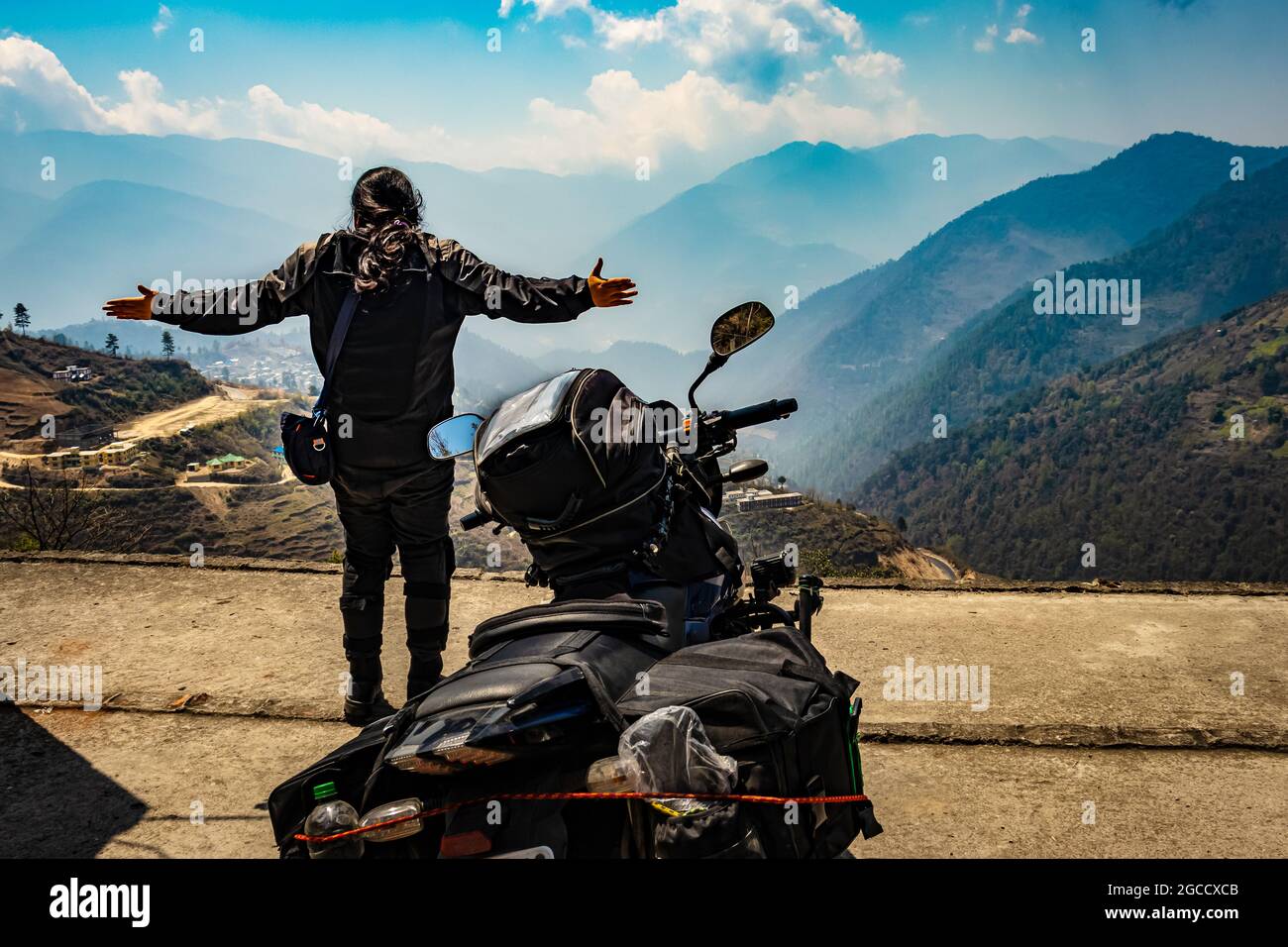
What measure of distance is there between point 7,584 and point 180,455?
7045 centimetres

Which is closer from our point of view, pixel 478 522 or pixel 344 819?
pixel 344 819

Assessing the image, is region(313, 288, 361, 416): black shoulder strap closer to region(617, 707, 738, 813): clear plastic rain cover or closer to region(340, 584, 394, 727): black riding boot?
region(340, 584, 394, 727): black riding boot

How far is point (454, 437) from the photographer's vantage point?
111 inches

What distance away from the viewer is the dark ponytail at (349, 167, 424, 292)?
158 inches

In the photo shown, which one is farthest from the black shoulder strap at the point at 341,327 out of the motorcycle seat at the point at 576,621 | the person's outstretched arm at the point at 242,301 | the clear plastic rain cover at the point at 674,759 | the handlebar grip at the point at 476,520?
the clear plastic rain cover at the point at 674,759

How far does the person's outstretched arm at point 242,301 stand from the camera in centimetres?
402

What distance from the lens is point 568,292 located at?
399cm

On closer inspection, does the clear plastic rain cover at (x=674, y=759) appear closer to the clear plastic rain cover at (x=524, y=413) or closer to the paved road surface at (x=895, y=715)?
the clear plastic rain cover at (x=524, y=413)

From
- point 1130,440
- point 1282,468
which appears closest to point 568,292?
point 1282,468

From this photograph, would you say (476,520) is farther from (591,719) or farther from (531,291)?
(591,719)

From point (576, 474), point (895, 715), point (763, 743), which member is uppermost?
point (576, 474)

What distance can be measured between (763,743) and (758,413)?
1.60 metres

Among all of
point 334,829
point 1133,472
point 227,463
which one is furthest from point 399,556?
point 1133,472
